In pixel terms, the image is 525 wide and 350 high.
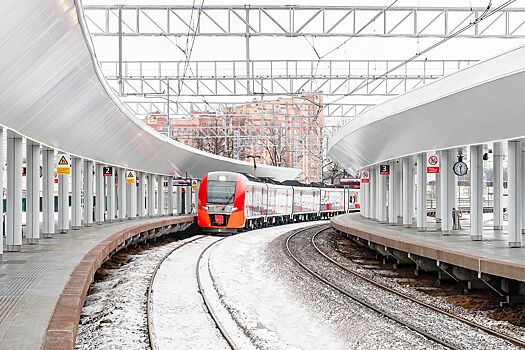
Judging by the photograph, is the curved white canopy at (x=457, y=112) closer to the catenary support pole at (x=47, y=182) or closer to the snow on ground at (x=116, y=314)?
the snow on ground at (x=116, y=314)

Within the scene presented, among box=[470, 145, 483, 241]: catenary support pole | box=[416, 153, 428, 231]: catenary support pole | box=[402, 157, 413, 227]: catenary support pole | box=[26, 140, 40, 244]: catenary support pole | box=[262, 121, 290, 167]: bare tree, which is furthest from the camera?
box=[262, 121, 290, 167]: bare tree

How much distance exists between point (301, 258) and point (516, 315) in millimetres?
11329

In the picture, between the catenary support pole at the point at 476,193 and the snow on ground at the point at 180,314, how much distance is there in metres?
7.14

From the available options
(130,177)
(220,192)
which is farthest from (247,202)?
(130,177)

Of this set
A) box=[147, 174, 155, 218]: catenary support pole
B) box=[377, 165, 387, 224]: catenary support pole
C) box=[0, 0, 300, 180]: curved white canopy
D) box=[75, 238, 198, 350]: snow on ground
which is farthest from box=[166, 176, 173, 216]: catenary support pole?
box=[75, 238, 198, 350]: snow on ground

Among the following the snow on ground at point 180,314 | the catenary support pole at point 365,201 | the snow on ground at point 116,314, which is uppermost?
the catenary support pole at point 365,201

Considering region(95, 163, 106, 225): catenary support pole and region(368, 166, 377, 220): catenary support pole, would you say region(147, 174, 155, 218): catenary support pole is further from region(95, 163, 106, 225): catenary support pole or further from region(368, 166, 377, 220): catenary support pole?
region(368, 166, 377, 220): catenary support pole

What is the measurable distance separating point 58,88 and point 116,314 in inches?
210

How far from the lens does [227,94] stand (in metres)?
29.7

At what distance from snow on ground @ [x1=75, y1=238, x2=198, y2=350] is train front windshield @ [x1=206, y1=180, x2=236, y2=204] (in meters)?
13.8

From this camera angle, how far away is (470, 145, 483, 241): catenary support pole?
2005 cm

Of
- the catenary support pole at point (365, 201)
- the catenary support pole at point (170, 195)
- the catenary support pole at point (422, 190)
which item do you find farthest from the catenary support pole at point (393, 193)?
the catenary support pole at point (170, 195)

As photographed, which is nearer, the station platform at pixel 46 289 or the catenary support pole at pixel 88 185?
the station platform at pixel 46 289

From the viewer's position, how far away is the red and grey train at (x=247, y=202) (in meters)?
33.6
